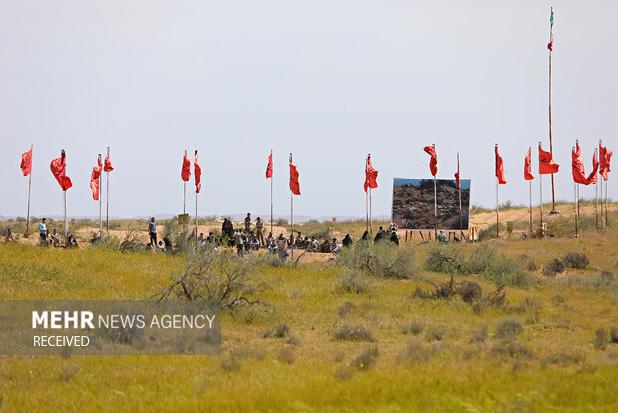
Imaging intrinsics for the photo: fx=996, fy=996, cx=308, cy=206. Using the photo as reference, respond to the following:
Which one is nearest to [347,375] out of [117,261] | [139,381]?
[139,381]

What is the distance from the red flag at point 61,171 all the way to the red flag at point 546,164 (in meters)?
25.3

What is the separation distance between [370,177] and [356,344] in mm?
36027

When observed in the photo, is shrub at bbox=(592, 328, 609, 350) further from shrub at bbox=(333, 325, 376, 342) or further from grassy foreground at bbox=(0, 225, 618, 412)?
shrub at bbox=(333, 325, 376, 342)

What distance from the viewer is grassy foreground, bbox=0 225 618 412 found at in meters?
11.7

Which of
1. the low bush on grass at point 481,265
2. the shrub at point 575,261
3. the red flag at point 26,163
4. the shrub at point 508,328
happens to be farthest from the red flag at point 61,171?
the shrub at point 508,328

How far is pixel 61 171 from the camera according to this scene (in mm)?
41469

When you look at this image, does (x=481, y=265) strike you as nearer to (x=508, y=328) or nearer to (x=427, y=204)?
(x=508, y=328)

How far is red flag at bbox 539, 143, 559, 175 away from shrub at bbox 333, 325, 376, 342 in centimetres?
3677

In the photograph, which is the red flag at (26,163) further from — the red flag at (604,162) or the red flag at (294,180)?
the red flag at (604,162)

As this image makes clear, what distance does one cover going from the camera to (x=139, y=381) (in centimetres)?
1407

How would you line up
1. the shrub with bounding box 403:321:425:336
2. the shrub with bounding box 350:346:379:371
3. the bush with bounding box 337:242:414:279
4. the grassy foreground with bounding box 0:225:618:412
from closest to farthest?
the grassy foreground with bounding box 0:225:618:412, the shrub with bounding box 350:346:379:371, the shrub with bounding box 403:321:425:336, the bush with bounding box 337:242:414:279

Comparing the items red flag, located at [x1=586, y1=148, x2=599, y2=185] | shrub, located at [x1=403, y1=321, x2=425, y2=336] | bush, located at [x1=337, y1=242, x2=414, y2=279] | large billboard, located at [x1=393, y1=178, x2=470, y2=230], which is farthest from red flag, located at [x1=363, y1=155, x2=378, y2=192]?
shrub, located at [x1=403, y1=321, x2=425, y2=336]

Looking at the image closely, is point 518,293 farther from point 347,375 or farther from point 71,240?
point 71,240

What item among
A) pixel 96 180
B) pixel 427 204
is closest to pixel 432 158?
pixel 427 204
